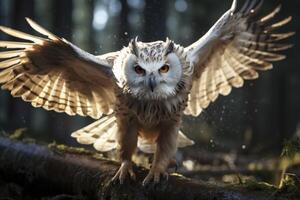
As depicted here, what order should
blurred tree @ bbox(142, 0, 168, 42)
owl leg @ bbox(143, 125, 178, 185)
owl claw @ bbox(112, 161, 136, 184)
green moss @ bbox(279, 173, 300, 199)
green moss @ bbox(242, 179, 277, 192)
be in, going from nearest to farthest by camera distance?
green moss @ bbox(279, 173, 300, 199)
green moss @ bbox(242, 179, 277, 192)
owl claw @ bbox(112, 161, 136, 184)
owl leg @ bbox(143, 125, 178, 185)
blurred tree @ bbox(142, 0, 168, 42)

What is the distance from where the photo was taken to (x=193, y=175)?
25.0ft

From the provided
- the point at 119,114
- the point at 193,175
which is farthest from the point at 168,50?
the point at 193,175

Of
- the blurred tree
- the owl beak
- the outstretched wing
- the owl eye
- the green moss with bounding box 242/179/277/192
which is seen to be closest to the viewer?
the green moss with bounding box 242/179/277/192

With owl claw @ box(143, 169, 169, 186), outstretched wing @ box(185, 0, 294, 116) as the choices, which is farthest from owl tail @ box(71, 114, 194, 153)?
owl claw @ box(143, 169, 169, 186)

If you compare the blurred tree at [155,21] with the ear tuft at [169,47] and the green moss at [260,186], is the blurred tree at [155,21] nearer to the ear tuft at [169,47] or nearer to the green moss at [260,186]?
the ear tuft at [169,47]

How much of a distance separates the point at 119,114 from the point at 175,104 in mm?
654

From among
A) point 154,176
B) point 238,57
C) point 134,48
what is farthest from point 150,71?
point 238,57

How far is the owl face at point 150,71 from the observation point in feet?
15.8

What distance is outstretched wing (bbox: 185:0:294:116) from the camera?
6484 mm

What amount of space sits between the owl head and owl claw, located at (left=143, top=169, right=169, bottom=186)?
0.72 meters

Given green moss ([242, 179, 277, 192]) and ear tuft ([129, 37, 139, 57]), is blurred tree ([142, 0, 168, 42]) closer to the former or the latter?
ear tuft ([129, 37, 139, 57])

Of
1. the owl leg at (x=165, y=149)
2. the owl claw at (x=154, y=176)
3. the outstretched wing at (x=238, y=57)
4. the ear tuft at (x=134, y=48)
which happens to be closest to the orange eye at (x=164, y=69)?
the ear tuft at (x=134, y=48)

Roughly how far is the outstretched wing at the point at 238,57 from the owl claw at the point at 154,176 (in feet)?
6.01

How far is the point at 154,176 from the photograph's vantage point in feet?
16.0
